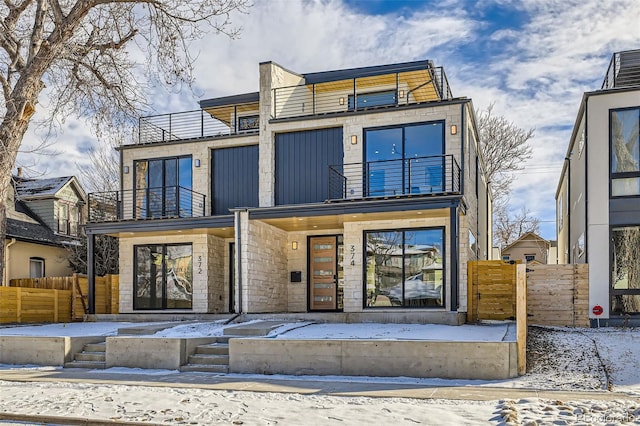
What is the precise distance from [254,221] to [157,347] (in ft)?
19.3

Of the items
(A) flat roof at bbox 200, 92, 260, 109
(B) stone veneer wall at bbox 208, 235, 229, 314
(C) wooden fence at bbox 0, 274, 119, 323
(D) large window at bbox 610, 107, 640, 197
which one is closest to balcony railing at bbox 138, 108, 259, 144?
(A) flat roof at bbox 200, 92, 260, 109

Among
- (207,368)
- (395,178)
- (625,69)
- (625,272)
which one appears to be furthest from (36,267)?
(625,69)

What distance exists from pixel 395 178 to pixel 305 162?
288cm

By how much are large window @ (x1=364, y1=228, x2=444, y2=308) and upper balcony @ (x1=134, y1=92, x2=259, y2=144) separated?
6.21 m

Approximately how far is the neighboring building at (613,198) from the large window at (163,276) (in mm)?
12055

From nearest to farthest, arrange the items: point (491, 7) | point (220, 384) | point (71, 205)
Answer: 1. point (220, 384)
2. point (491, 7)
3. point (71, 205)

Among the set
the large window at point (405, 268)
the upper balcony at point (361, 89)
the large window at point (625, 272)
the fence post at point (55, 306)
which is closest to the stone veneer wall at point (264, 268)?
the large window at point (405, 268)

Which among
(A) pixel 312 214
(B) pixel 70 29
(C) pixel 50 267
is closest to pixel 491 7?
(A) pixel 312 214

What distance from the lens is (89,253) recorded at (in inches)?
726

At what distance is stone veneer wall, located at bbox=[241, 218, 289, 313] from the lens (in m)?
16.0

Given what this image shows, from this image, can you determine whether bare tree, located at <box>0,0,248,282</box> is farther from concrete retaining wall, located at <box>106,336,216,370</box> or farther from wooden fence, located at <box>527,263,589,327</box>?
wooden fence, located at <box>527,263,589,327</box>

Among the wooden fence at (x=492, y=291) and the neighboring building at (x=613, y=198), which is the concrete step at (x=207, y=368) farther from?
the neighboring building at (x=613, y=198)

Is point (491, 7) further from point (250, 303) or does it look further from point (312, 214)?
point (250, 303)

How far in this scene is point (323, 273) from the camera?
18188mm
